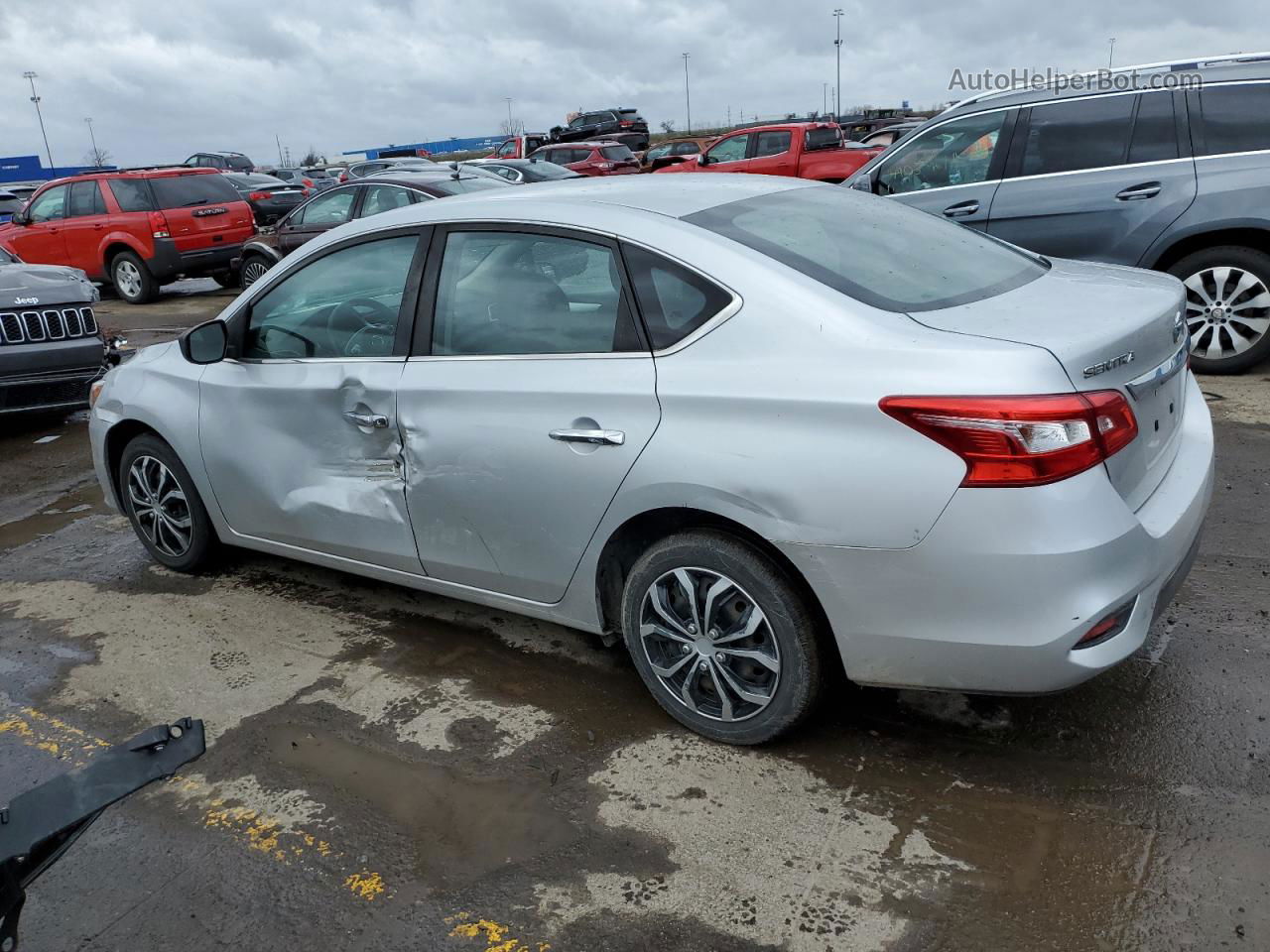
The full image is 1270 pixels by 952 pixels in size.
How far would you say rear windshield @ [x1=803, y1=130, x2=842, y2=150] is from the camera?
17.1m

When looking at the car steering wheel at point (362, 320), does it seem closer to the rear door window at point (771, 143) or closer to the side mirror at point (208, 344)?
the side mirror at point (208, 344)

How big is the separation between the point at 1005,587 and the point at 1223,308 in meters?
5.26

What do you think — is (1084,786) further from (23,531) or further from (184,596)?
(23,531)

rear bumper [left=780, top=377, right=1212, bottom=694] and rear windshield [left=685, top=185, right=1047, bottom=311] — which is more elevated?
rear windshield [left=685, top=185, right=1047, bottom=311]

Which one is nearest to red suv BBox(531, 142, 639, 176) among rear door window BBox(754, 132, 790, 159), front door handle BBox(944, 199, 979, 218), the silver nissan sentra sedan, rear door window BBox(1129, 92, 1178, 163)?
rear door window BBox(754, 132, 790, 159)

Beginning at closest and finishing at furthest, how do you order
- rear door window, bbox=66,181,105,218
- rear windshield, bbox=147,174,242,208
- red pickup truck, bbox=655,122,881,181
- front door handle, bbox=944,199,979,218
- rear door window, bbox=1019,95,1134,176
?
1. rear door window, bbox=1019,95,1134,176
2. front door handle, bbox=944,199,979,218
3. rear windshield, bbox=147,174,242,208
4. rear door window, bbox=66,181,105,218
5. red pickup truck, bbox=655,122,881,181

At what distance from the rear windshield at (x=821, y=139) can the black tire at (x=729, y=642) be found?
1535 cm

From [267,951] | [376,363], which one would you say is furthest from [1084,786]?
[376,363]

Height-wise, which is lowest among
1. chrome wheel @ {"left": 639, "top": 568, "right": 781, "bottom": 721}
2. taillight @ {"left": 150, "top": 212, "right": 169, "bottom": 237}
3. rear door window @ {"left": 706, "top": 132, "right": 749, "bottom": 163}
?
chrome wheel @ {"left": 639, "top": 568, "right": 781, "bottom": 721}

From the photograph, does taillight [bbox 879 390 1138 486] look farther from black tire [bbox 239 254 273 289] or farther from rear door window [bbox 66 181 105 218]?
rear door window [bbox 66 181 105 218]

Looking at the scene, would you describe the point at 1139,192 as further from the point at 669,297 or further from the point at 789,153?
the point at 789,153

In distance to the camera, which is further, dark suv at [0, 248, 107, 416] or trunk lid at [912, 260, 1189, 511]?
dark suv at [0, 248, 107, 416]

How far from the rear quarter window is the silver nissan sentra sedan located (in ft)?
37.5

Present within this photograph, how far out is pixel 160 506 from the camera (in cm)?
472
